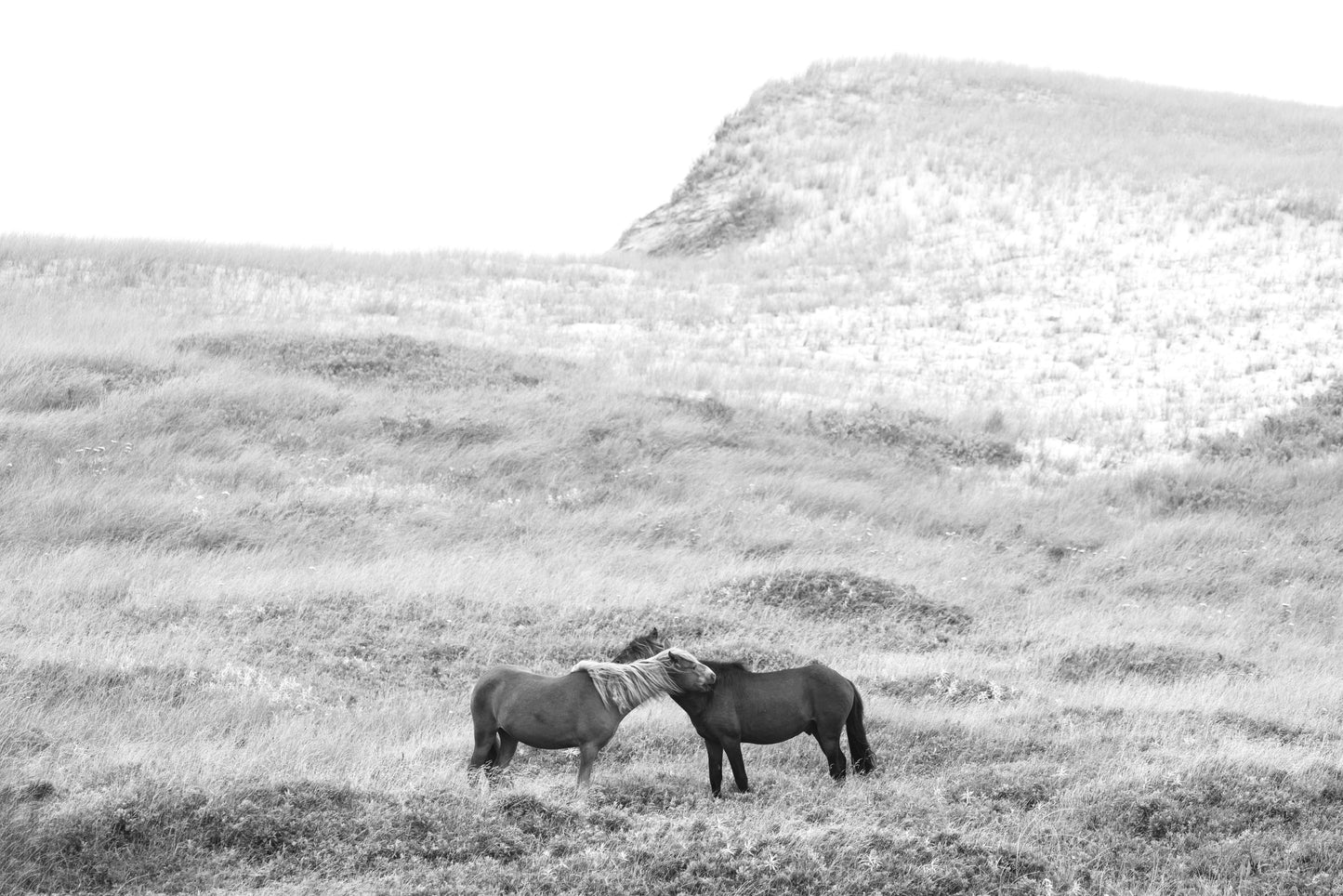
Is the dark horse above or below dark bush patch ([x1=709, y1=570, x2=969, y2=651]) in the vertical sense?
above

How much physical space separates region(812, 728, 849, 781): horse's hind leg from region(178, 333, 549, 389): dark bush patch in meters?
15.5

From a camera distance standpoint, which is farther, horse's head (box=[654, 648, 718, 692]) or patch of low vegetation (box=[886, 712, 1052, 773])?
patch of low vegetation (box=[886, 712, 1052, 773])

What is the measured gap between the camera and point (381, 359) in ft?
78.6

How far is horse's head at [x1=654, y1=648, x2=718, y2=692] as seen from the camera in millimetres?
7949

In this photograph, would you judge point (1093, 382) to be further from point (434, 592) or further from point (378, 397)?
point (434, 592)

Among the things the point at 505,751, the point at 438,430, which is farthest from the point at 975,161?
the point at 505,751

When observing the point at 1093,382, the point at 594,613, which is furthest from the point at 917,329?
the point at 594,613

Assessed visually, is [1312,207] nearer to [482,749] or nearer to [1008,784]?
[1008,784]

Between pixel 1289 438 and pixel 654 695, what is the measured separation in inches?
722

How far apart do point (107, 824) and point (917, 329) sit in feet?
87.4

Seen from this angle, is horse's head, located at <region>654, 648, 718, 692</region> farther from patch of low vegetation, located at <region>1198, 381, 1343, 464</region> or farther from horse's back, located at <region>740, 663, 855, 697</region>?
patch of low vegetation, located at <region>1198, 381, 1343, 464</region>

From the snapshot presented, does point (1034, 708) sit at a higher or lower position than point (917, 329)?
lower

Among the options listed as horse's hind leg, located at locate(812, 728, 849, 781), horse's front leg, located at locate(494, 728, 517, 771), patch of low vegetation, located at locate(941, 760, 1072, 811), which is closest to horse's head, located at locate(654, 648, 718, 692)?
horse's hind leg, located at locate(812, 728, 849, 781)

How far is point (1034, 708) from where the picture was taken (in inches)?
406
